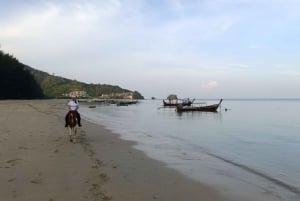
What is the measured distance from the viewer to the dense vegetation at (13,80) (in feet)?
338

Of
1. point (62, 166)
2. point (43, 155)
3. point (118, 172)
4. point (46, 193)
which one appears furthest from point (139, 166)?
point (46, 193)

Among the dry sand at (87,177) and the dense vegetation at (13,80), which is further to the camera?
the dense vegetation at (13,80)

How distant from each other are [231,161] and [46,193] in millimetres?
8873

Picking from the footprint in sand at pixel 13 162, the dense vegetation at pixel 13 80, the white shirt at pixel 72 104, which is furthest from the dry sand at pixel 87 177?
the dense vegetation at pixel 13 80

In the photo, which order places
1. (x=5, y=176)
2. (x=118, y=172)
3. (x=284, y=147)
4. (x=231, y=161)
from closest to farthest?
(x=5, y=176) < (x=118, y=172) < (x=231, y=161) < (x=284, y=147)

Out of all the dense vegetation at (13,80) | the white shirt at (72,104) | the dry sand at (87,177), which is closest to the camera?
the dry sand at (87,177)

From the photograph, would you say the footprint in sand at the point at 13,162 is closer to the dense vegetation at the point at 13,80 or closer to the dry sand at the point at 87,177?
the dry sand at the point at 87,177

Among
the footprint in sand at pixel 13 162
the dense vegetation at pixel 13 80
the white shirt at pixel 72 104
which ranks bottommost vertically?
the footprint in sand at pixel 13 162

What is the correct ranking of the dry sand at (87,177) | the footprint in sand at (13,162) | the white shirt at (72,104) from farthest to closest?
the white shirt at (72,104) → the footprint in sand at (13,162) → the dry sand at (87,177)

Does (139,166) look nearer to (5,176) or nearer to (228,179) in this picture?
(228,179)

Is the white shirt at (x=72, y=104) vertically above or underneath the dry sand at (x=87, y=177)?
above

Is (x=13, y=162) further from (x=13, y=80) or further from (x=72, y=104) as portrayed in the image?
(x=13, y=80)

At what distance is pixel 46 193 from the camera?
26.8 ft

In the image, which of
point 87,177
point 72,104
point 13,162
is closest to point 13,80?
point 72,104
